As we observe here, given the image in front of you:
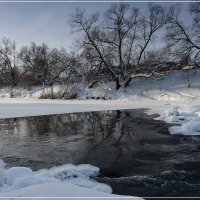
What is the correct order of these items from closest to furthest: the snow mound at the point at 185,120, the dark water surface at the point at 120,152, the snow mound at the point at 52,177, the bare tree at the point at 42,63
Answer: the snow mound at the point at 52,177
the dark water surface at the point at 120,152
the snow mound at the point at 185,120
the bare tree at the point at 42,63

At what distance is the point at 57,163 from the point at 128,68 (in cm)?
3372

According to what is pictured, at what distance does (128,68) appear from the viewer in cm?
4316

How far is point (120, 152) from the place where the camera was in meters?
11.8

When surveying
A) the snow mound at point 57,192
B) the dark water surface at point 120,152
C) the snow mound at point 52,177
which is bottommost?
the dark water surface at point 120,152

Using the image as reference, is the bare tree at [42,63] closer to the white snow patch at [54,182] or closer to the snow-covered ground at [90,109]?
the snow-covered ground at [90,109]

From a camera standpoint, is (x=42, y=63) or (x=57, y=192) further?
(x=42, y=63)

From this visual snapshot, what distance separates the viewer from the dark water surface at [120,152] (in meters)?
8.38

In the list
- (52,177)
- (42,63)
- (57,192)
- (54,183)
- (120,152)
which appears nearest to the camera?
(57,192)

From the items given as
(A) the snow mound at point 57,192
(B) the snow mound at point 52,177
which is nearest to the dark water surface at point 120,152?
(B) the snow mound at point 52,177

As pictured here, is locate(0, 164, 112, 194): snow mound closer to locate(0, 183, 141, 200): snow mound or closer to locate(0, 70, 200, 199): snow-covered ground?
locate(0, 70, 200, 199): snow-covered ground

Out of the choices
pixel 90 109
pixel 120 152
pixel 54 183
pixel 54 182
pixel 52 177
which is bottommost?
pixel 90 109

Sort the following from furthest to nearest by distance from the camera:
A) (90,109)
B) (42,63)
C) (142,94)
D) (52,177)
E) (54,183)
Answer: (42,63)
(142,94)
(90,109)
(52,177)
(54,183)

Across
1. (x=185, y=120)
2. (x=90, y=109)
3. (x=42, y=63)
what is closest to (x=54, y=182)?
(x=185, y=120)

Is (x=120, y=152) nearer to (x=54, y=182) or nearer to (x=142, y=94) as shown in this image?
(x=54, y=182)
